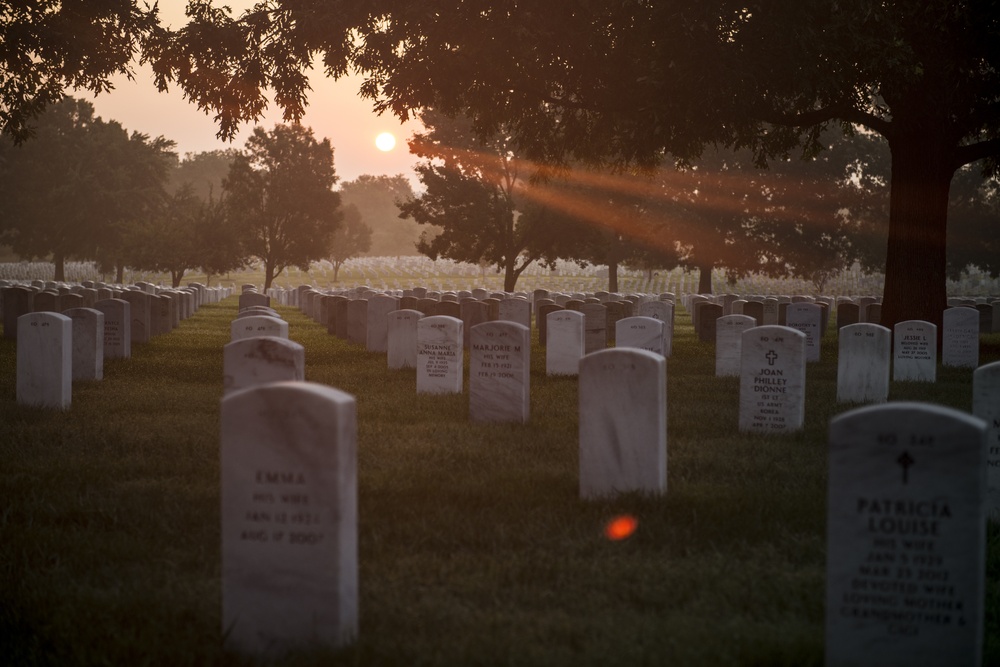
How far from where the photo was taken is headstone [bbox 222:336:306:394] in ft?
26.5

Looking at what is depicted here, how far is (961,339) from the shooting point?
61.8 feet

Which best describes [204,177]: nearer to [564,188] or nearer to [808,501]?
[564,188]

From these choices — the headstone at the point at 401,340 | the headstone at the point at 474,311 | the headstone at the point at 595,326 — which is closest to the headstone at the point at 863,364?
the headstone at the point at 595,326

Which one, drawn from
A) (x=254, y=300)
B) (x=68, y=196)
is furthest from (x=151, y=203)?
(x=254, y=300)

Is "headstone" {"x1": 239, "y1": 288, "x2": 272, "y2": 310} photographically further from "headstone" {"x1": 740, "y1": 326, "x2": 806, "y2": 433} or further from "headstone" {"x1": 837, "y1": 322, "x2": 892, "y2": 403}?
"headstone" {"x1": 740, "y1": 326, "x2": 806, "y2": 433}

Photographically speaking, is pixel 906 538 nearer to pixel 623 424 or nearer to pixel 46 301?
pixel 623 424

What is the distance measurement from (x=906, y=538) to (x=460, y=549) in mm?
2753


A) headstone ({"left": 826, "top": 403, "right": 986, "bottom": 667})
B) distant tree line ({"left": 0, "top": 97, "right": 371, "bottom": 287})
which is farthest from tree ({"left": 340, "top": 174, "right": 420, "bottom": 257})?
headstone ({"left": 826, "top": 403, "right": 986, "bottom": 667})

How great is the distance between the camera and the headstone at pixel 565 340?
53.8ft

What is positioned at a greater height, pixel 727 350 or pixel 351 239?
pixel 351 239

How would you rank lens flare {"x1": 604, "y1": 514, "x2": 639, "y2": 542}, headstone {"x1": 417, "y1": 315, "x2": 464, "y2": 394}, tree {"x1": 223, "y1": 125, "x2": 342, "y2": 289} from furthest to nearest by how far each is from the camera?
tree {"x1": 223, "y1": 125, "x2": 342, "y2": 289} < headstone {"x1": 417, "y1": 315, "x2": 464, "y2": 394} < lens flare {"x1": 604, "y1": 514, "x2": 639, "y2": 542}

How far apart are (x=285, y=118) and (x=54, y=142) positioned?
52.7 meters

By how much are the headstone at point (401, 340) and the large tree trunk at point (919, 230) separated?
11.4 metres

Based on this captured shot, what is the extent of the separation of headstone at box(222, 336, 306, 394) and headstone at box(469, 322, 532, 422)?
3208 mm
